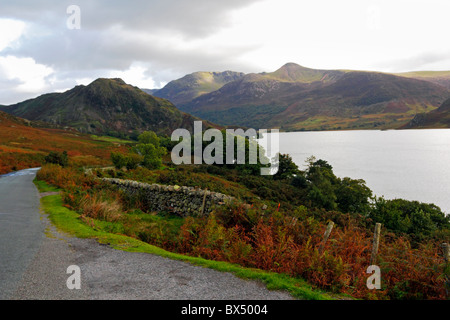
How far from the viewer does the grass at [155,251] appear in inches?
240

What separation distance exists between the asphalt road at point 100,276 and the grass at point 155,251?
24 cm

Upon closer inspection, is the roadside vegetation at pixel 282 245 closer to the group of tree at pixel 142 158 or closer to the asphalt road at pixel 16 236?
the asphalt road at pixel 16 236

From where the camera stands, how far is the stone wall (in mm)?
16359

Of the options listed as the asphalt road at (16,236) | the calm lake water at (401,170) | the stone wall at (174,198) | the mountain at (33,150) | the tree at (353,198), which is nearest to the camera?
the asphalt road at (16,236)

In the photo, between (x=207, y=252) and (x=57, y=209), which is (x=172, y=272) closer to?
(x=207, y=252)

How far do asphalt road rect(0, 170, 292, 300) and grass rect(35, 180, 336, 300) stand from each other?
0.24m

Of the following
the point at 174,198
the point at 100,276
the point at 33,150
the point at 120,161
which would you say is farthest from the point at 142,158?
the point at 100,276

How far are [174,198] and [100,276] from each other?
12119mm

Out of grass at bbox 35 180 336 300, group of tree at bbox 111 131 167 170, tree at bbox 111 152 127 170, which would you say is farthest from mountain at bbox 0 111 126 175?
grass at bbox 35 180 336 300

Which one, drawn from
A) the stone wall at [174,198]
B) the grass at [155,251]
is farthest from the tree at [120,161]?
the grass at [155,251]

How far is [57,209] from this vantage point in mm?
13922

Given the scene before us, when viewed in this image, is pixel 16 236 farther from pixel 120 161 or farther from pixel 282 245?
pixel 120 161

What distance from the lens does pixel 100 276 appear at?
6.61m
